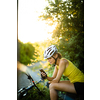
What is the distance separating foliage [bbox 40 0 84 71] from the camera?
204 centimetres

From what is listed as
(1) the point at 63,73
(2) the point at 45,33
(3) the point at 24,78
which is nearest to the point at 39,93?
(3) the point at 24,78

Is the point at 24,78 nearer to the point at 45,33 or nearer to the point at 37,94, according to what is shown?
the point at 37,94

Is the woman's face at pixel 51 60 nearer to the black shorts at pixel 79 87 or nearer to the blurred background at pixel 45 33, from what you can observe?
the blurred background at pixel 45 33

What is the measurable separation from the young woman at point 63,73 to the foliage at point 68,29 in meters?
0.19

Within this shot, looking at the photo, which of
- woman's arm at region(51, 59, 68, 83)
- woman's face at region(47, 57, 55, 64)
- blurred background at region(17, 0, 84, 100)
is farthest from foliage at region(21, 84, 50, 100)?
woman's face at region(47, 57, 55, 64)

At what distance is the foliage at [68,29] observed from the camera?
2.04 metres

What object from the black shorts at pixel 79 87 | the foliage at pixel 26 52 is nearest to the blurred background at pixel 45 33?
the foliage at pixel 26 52

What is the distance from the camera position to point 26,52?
1.95m

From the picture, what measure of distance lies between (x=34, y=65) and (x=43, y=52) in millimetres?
291

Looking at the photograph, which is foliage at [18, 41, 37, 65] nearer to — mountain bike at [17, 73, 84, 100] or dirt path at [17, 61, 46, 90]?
dirt path at [17, 61, 46, 90]

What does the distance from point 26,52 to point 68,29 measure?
3.00ft
